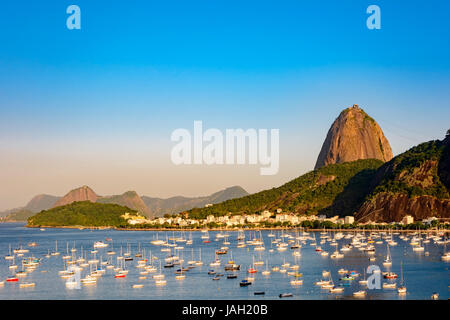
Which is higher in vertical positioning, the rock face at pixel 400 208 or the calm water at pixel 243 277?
the rock face at pixel 400 208

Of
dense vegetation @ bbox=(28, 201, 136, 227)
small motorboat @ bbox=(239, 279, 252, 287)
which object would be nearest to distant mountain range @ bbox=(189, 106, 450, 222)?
dense vegetation @ bbox=(28, 201, 136, 227)

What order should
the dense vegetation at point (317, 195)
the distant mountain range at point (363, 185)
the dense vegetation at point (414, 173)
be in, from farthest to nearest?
the dense vegetation at point (317, 195)
the dense vegetation at point (414, 173)
the distant mountain range at point (363, 185)

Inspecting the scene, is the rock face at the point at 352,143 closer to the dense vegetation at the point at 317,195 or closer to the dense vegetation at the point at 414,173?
the dense vegetation at the point at 317,195

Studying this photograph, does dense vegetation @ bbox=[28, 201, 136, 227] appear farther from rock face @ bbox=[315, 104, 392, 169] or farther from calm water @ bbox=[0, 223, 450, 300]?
calm water @ bbox=[0, 223, 450, 300]

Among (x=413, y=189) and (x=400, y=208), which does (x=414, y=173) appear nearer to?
(x=413, y=189)

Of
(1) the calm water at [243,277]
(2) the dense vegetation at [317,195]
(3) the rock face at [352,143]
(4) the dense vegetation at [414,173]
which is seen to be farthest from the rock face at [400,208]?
(3) the rock face at [352,143]

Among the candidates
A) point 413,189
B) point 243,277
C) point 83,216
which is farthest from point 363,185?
point 243,277
